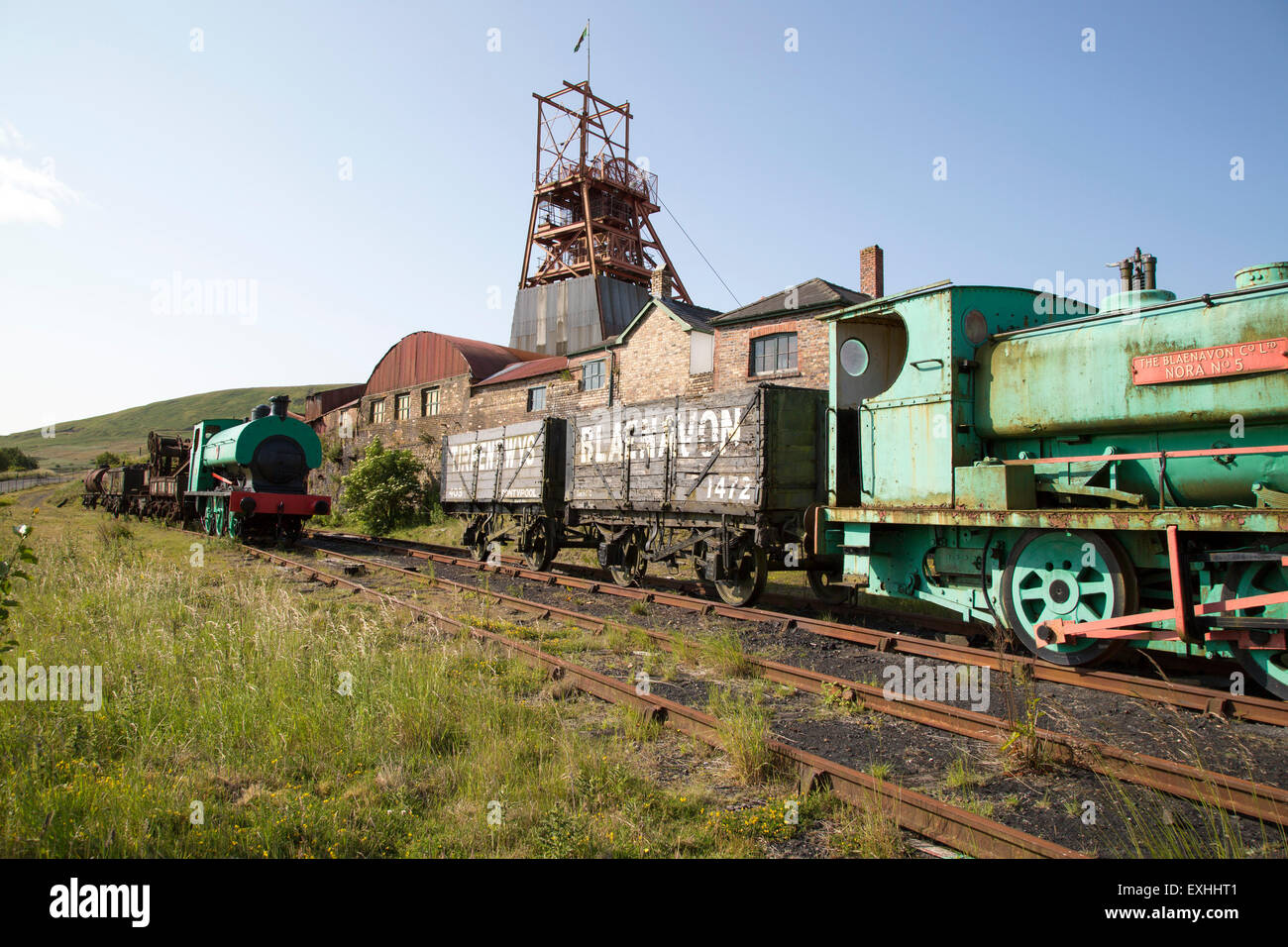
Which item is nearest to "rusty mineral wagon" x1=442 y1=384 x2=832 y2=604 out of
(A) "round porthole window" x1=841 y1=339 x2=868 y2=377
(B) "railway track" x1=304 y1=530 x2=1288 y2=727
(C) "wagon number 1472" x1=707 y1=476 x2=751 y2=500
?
(C) "wagon number 1472" x1=707 y1=476 x2=751 y2=500

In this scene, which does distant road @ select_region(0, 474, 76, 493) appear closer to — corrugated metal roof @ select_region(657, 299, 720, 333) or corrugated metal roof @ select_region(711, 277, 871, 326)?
corrugated metal roof @ select_region(657, 299, 720, 333)

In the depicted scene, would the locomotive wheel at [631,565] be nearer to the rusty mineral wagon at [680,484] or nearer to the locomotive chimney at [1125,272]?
the rusty mineral wagon at [680,484]

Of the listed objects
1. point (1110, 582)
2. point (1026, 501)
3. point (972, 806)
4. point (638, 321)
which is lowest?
point (972, 806)

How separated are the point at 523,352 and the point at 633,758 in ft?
111

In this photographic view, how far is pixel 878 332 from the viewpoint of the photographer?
29.7ft

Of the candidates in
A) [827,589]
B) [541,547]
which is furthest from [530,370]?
[827,589]

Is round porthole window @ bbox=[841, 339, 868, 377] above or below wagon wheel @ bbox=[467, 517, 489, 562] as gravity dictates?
above

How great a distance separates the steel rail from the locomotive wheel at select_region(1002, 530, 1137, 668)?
10.6ft

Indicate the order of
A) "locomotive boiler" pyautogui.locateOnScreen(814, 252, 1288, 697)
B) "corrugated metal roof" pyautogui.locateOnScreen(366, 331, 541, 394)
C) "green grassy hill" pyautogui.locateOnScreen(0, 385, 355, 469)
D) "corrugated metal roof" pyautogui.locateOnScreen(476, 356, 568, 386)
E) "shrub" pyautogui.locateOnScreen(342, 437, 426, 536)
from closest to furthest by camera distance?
1. "locomotive boiler" pyautogui.locateOnScreen(814, 252, 1288, 697)
2. "shrub" pyautogui.locateOnScreen(342, 437, 426, 536)
3. "corrugated metal roof" pyautogui.locateOnScreen(476, 356, 568, 386)
4. "corrugated metal roof" pyautogui.locateOnScreen(366, 331, 541, 394)
5. "green grassy hill" pyautogui.locateOnScreen(0, 385, 355, 469)

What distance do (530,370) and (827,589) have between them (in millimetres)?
21039

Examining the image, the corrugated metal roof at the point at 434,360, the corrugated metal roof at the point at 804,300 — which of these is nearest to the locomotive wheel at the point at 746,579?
the corrugated metal roof at the point at 804,300

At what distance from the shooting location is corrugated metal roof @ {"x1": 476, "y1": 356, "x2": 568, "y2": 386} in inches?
1123

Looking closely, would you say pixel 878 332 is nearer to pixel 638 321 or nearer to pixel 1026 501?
pixel 1026 501
